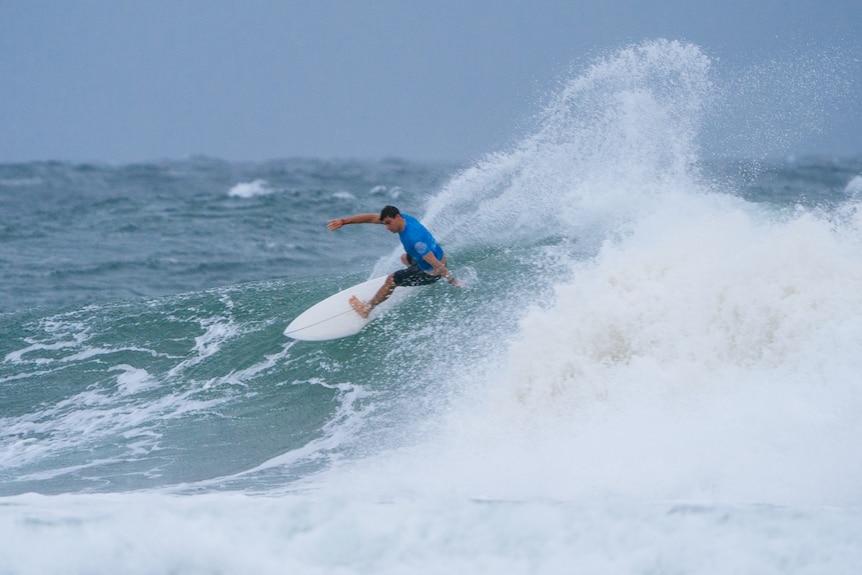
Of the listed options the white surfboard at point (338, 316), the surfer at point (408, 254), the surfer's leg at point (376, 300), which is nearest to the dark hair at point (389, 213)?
the surfer at point (408, 254)

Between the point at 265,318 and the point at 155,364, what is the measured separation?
4.28 feet

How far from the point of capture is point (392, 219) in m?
7.46

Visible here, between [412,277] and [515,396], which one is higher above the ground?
[412,277]

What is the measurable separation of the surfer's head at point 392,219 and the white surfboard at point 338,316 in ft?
3.24

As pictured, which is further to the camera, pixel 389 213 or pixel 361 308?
pixel 361 308

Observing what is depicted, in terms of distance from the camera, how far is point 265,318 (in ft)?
30.1

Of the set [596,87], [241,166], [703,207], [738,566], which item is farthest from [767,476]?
[241,166]

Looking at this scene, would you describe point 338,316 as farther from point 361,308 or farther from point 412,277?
point 412,277

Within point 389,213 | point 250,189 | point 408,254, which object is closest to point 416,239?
point 408,254

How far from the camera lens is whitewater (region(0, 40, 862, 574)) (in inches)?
148

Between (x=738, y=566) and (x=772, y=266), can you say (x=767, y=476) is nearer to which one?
(x=738, y=566)

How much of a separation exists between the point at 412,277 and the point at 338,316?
865 mm

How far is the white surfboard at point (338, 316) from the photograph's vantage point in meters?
8.19

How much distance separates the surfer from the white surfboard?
0.26 ft
